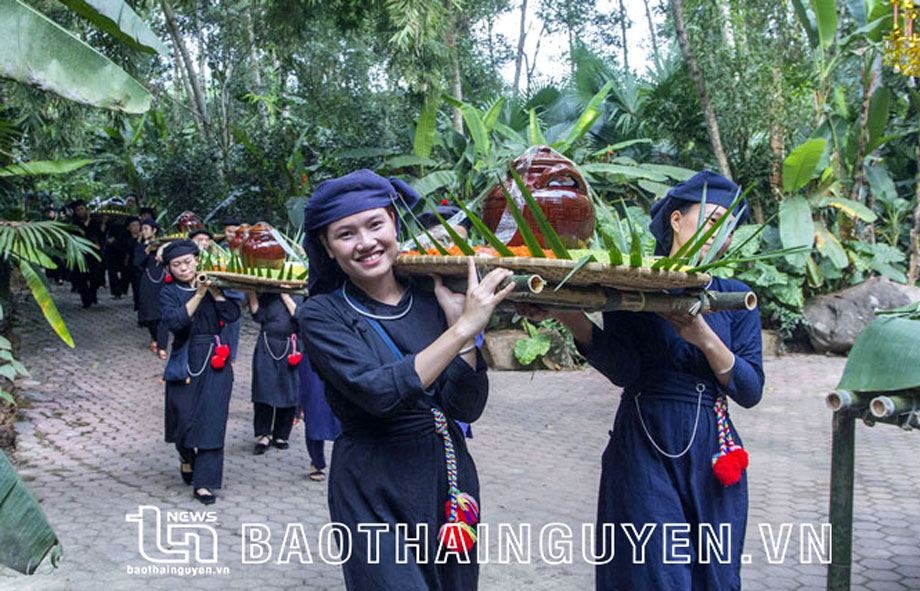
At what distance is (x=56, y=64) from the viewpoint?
2939mm

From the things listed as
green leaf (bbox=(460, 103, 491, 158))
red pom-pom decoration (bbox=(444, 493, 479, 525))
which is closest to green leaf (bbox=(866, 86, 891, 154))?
green leaf (bbox=(460, 103, 491, 158))

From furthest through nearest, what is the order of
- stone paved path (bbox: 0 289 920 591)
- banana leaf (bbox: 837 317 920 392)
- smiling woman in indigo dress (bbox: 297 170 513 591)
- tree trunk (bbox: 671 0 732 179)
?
tree trunk (bbox: 671 0 732 179), stone paved path (bbox: 0 289 920 591), banana leaf (bbox: 837 317 920 392), smiling woman in indigo dress (bbox: 297 170 513 591)

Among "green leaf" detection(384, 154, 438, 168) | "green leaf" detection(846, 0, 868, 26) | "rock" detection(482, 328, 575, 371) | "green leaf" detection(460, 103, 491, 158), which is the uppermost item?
"green leaf" detection(846, 0, 868, 26)

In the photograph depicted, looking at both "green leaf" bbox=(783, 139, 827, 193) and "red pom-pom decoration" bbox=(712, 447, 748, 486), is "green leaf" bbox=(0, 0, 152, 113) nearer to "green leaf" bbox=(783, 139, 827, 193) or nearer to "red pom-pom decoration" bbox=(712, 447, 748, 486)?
"red pom-pom decoration" bbox=(712, 447, 748, 486)

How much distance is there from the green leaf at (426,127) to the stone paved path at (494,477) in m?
3.83

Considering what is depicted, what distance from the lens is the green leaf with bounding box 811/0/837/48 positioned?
38.4ft

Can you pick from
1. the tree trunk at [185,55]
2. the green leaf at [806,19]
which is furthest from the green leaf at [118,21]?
the tree trunk at [185,55]

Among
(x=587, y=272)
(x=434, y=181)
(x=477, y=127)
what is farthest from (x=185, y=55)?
(x=587, y=272)

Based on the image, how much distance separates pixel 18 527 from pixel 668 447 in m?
2.11

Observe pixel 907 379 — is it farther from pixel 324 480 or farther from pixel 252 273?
pixel 324 480

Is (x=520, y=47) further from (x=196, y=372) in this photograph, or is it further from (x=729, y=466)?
(x=729, y=466)

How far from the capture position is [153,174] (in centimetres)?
1970

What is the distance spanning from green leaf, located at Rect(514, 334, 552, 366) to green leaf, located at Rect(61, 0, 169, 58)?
31.3 ft

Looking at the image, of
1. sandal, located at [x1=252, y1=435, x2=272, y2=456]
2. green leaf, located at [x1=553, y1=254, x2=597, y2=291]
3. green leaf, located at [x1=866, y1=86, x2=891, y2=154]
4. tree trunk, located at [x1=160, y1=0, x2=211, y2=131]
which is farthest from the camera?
tree trunk, located at [x1=160, y1=0, x2=211, y2=131]
